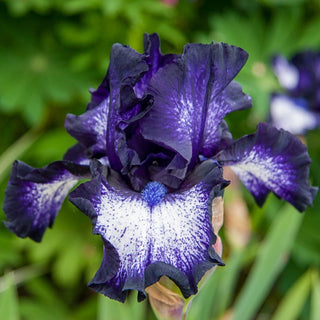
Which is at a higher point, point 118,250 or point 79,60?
point 118,250

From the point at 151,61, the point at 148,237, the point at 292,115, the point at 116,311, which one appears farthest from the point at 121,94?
the point at 292,115

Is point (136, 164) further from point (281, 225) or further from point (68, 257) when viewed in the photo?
point (68, 257)

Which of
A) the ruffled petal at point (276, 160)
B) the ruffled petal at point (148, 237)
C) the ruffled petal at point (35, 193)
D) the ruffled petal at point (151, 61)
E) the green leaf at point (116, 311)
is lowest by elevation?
the green leaf at point (116, 311)

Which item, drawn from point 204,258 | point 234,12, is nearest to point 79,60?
point 234,12

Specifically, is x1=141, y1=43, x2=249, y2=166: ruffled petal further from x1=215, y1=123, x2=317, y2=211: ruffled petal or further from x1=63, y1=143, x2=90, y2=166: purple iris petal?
x1=63, y1=143, x2=90, y2=166: purple iris petal

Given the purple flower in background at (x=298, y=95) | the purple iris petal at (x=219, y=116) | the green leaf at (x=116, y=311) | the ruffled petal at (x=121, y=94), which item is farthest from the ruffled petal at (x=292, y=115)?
the ruffled petal at (x=121, y=94)

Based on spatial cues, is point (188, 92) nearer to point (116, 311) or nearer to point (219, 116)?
point (219, 116)

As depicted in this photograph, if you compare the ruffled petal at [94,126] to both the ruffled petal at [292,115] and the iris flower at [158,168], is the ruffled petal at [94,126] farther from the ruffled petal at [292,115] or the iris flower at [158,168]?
the ruffled petal at [292,115]
